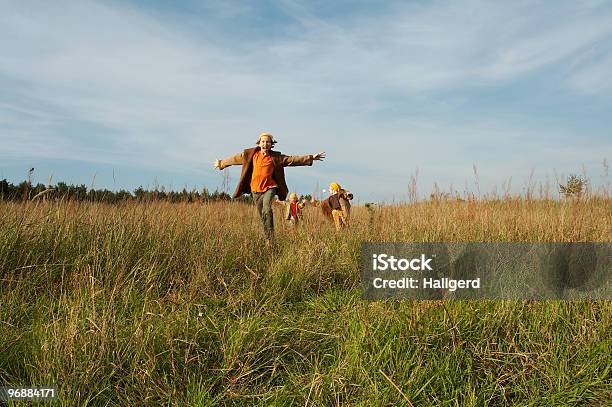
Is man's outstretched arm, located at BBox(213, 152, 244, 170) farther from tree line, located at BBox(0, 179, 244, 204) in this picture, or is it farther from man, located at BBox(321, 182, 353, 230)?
man, located at BBox(321, 182, 353, 230)

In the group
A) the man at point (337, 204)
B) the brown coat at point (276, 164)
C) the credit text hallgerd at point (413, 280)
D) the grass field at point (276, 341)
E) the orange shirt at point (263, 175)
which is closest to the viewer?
the grass field at point (276, 341)

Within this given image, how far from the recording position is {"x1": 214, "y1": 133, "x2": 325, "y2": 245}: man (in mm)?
6461

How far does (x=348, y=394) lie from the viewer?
7.18 feet

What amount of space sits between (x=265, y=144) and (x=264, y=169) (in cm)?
41

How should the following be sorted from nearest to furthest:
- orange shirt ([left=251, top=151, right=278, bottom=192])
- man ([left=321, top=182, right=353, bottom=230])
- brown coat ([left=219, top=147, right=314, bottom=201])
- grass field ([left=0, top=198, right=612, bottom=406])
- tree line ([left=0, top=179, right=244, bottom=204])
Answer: grass field ([left=0, top=198, right=612, bottom=406]), tree line ([left=0, top=179, right=244, bottom=204]), orange shirt ([left=251, top=151, right=278, bottom=192]), brown coat ([left=219, top=147, right=314, bottom=201]), man ([left=321, top=182, right=353, bottom=230])

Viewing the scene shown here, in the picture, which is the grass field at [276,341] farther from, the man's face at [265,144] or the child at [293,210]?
the child at [293,210]

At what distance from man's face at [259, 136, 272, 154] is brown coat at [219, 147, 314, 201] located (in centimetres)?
11

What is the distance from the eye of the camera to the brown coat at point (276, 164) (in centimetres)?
656

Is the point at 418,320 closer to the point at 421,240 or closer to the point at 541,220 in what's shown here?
the point at 421,240

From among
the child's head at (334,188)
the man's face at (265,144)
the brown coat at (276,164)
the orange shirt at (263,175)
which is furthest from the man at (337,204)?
the man's face at (265,144)

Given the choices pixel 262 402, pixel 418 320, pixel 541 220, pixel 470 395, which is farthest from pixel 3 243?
pixel 541 220

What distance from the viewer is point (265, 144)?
651cm

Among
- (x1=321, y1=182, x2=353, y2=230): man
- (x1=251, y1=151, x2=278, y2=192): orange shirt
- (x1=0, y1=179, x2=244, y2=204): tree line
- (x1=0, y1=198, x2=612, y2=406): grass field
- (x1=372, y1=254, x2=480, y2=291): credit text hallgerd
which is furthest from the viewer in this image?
(x1=321, y1=182, x2=353, y2=230): man

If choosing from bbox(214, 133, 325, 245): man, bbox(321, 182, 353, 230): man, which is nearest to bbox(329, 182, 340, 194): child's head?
bbox(321, 182, 353, 230): man
